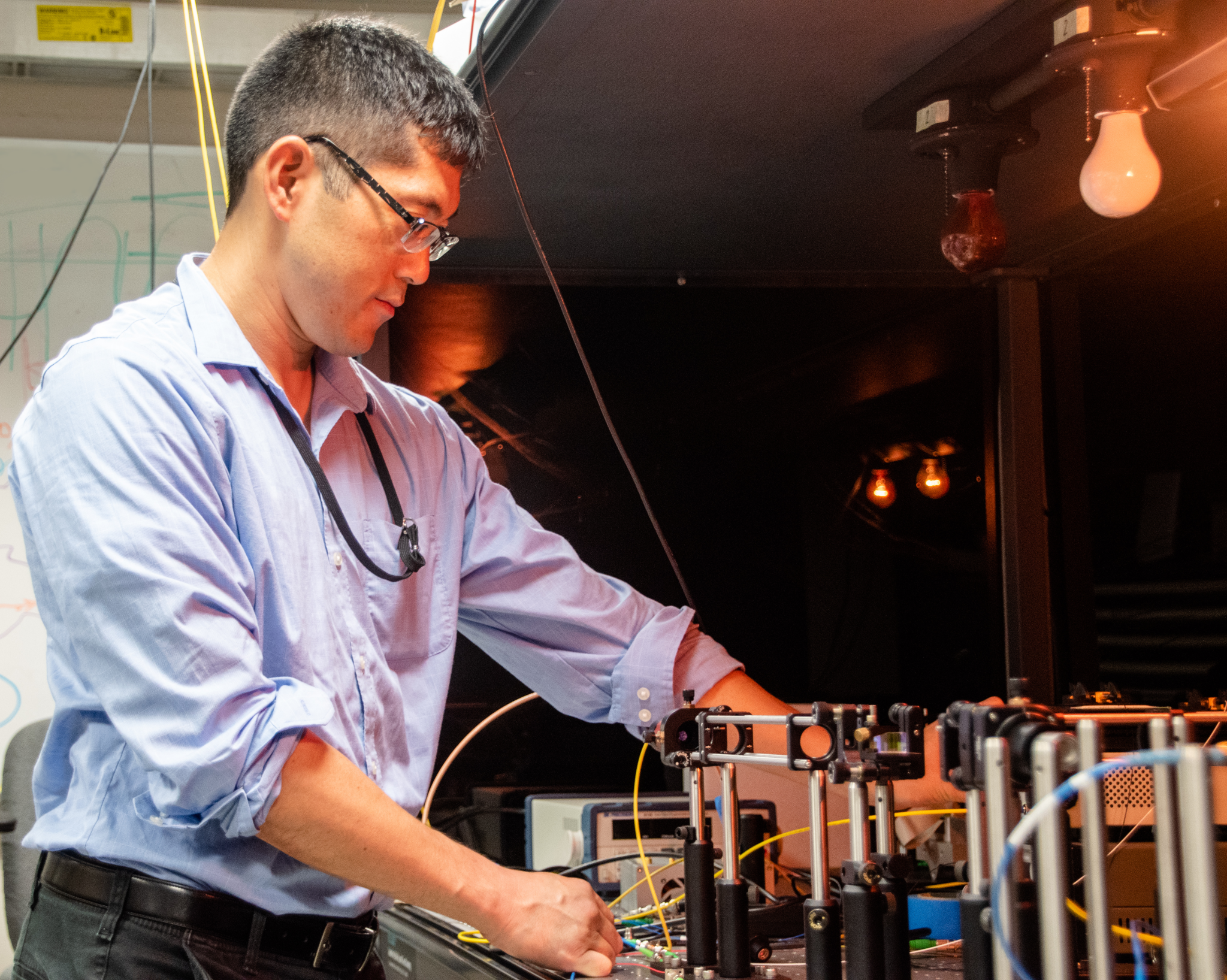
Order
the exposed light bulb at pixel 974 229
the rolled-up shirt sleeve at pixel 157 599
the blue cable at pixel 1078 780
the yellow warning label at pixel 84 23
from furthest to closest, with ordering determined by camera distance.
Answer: the yellow warning label at pixel 84 23 < the exposed light bulb at pixel 974 229 < the rolled-up shirt sleeve at pixel 157 599 < the blue cable at pixel 1078 780

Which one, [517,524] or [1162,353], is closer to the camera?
[517,524]

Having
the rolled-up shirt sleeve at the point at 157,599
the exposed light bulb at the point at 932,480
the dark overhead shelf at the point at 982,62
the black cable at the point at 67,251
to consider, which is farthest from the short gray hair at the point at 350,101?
the black cable at the point at 67,251

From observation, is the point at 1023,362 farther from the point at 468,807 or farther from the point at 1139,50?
the point at 468,807

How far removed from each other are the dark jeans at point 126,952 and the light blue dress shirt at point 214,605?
0.04 meters

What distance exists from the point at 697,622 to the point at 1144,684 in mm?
861

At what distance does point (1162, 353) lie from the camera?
6.05ft

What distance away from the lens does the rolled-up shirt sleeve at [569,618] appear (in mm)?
1289

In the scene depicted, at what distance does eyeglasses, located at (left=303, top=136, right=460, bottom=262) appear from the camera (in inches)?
43.0

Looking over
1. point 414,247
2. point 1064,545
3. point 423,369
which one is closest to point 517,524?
point 414,247

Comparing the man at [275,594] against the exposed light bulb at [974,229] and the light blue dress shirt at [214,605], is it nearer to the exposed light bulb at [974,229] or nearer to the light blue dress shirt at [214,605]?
the light blue dress shirt at [214,605]

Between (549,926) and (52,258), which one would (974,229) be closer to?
(549,926)

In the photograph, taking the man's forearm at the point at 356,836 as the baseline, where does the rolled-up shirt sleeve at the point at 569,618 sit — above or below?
above

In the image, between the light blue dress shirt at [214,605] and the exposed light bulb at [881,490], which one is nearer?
the light blue dress shirt at [214,605]

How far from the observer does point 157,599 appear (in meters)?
0.87
